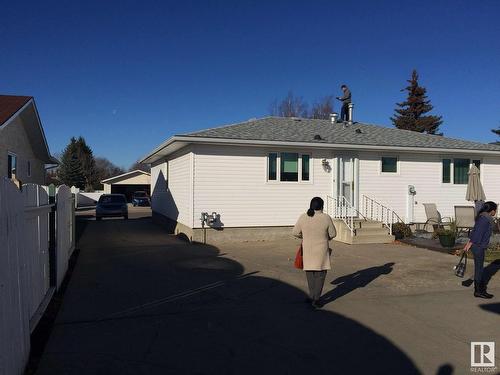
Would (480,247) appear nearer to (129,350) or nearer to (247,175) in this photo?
(129,350)

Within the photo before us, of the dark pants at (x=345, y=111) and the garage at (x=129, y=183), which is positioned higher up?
the dark pants at (x=345, y=111)

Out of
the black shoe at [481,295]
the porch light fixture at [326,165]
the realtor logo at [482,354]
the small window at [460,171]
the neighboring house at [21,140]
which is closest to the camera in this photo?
the realtor logo at [482,354]

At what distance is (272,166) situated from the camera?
14.5m

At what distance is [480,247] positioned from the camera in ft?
23.7

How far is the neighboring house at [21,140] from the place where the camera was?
14828mm

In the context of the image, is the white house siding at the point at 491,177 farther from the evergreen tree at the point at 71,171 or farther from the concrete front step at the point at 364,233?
the evergreen tree at the point at 71,171

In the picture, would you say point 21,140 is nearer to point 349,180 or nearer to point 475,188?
point 349,180

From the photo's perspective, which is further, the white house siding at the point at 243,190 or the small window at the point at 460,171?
the small window at the point at 460,171

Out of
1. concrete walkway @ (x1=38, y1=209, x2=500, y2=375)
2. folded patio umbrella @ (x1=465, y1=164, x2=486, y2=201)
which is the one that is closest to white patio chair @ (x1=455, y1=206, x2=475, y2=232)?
folded patio umbrella @ (x1=465, y1=164, x2=486, y2=201)

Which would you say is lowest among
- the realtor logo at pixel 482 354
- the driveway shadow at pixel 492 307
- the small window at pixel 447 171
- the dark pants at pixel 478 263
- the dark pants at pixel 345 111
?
the driveway shadow at pixel 492 307

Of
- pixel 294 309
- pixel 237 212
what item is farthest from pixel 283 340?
pixel 237 212

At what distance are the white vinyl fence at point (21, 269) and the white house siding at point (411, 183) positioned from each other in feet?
38.5

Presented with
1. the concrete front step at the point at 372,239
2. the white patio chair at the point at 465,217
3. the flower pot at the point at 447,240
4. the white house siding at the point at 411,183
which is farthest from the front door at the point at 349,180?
the flower pot at the point at 447,240

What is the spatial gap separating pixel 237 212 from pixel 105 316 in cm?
822
